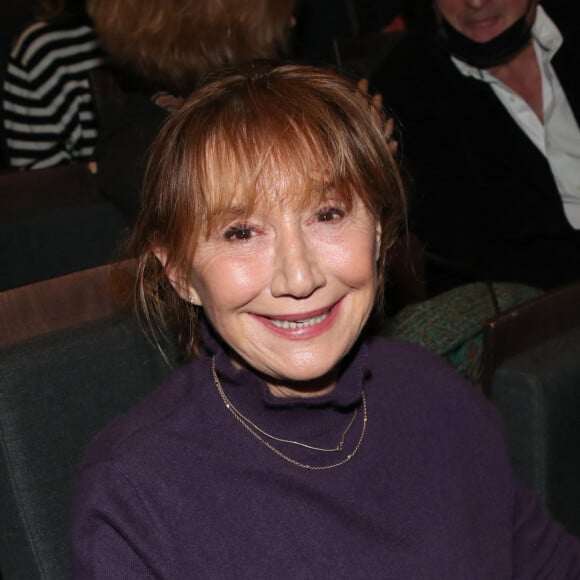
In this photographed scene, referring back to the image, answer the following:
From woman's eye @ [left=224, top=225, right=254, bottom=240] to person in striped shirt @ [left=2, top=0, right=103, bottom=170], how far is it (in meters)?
1.93

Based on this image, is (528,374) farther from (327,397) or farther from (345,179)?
(345,179)

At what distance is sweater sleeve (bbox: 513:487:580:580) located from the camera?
128 centimetres

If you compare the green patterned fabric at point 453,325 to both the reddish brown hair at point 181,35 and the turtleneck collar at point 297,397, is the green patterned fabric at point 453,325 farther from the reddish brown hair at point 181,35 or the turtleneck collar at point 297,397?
the reddish brown hair at point 181,35

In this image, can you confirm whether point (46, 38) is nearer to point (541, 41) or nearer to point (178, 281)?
point (541, 41)

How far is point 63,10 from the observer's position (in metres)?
2.85

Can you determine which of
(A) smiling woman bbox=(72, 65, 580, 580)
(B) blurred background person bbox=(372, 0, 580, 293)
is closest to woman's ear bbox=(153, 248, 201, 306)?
(A) smiling woman bbox=(72, 65, 580, 580)

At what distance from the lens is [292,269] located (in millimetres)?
1015

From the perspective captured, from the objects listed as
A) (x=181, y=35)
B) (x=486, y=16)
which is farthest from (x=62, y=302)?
(x=486, y=16)

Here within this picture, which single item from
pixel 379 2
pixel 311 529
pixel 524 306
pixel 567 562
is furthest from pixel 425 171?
pixel 379 2

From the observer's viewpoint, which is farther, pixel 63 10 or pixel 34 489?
pixel 63 10

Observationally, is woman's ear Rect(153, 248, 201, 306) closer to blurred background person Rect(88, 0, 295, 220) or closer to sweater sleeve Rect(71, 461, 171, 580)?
sweater sleeve Rect(71, 461, 171, 580)

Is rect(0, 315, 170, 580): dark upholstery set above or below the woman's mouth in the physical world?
below

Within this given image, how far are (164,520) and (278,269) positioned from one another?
0.31 metres

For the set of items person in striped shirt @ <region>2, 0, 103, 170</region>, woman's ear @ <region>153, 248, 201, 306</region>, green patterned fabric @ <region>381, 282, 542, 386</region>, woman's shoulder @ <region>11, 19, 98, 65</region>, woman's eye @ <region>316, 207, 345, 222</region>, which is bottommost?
green patterned fabric @ <region>381, 282, 542, 386</region>
